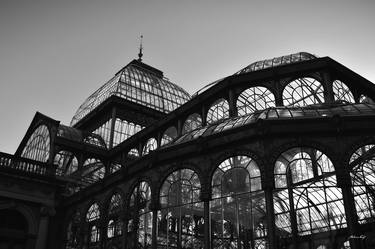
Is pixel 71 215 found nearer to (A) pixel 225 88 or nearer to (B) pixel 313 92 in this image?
(A) pixel 225 88

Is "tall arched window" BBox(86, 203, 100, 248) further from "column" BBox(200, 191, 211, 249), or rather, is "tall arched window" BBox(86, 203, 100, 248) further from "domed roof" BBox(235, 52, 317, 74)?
"domed roof" BBox(235, 52, 317, 74)

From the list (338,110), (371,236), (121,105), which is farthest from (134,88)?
(371,236)

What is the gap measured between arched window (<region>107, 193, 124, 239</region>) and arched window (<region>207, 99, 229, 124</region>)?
1182 cm

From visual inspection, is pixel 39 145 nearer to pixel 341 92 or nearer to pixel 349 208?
pixel 341 92

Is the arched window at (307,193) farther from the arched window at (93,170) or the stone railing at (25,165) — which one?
the arched window at (93,170)

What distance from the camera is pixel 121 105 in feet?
169

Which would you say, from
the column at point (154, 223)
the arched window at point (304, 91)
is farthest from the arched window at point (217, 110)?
the column at point (154, 223)

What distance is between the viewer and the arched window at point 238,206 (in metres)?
22.4

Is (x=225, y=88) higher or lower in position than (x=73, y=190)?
higher

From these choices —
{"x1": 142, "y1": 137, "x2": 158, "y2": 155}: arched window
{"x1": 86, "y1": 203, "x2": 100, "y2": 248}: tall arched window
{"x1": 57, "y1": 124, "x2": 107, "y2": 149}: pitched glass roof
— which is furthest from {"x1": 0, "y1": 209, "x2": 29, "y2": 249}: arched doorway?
{"x1": 57, "y1": 124, "x2": 107, "y2": 149}: pitched glass roof

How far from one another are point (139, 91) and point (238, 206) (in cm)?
3507

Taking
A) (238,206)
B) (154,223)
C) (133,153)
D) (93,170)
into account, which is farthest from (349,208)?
(93,170)

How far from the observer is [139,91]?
55281 mm

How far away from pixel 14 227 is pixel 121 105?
68.7ft
